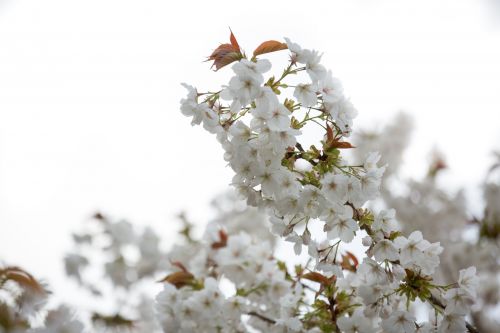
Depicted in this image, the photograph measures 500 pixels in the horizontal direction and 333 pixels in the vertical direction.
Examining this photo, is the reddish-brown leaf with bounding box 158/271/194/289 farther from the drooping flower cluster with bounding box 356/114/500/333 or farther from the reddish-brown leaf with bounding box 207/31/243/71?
the drooping flower cluster with bounding box 356/114/500/333

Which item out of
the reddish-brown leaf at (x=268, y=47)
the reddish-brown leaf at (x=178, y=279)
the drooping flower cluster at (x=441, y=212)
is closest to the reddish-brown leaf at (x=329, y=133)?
the reddish-brown leaf at (x=268, y=47)

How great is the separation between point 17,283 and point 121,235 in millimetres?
3370

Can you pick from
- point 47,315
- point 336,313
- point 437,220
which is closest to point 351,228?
point 336,313

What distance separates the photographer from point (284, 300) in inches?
107

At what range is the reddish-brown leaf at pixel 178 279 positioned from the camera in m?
3.04

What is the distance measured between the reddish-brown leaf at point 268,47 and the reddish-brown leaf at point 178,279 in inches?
67.2

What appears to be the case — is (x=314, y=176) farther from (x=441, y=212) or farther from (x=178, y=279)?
(x=441, y=212)

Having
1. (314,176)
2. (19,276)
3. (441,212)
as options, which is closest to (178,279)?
(19,276)

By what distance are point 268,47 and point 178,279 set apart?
1.77 meters

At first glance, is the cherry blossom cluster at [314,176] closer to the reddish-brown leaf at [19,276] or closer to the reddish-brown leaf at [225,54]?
the reddish-brown leaf at [225,54]

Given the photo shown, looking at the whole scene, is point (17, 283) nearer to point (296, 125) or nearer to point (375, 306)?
point (296, 125)

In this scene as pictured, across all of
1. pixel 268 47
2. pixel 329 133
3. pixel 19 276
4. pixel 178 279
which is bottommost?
pixel 19 276

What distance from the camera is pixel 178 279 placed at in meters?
3.06

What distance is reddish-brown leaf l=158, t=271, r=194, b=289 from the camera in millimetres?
3039
